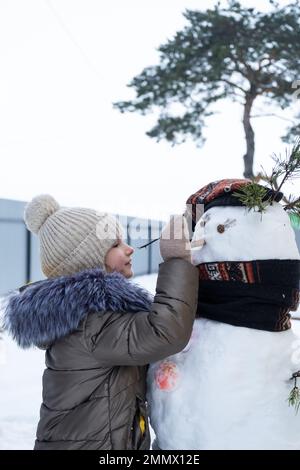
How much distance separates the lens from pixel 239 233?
1215mm

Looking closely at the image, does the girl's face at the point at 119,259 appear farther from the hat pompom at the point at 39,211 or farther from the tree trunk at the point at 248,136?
the tree trunk at the point at 248,136

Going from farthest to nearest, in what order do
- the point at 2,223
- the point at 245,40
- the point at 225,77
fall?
the point at 225,77 → the point at 245,40 → the point at 2,223

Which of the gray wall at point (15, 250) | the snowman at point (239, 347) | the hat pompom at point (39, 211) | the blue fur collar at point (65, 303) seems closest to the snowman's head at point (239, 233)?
the snowman at point (239, 347)

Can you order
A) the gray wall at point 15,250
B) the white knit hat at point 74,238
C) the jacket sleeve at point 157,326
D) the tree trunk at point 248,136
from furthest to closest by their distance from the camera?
the tree trunk at point 248,136
the gray wall at point 15,250
the white knit hat at point 74,238
the jacket sleeve at point 157,326

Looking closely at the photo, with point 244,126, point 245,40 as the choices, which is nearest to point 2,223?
point 244,126

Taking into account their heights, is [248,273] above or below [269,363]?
above

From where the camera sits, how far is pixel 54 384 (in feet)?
4.18

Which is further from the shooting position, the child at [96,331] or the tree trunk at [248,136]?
the tree trunk at [248,136]

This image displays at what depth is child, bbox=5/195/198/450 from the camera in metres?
1.15

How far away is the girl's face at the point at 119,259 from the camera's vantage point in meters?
1.37

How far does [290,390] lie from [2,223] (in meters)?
7.90

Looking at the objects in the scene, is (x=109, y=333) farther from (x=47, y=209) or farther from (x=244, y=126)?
(x=244, y=126)

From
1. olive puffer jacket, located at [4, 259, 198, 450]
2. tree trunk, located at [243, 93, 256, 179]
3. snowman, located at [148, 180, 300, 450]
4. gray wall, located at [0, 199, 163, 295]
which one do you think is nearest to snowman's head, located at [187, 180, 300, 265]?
snowman, located at [148, 180, 300, 450]

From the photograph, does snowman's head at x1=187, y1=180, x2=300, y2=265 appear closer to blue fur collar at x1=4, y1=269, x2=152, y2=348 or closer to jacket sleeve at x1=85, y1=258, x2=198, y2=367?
jacket sleeve at x1=85, y1=258, x2=198, y2=367
